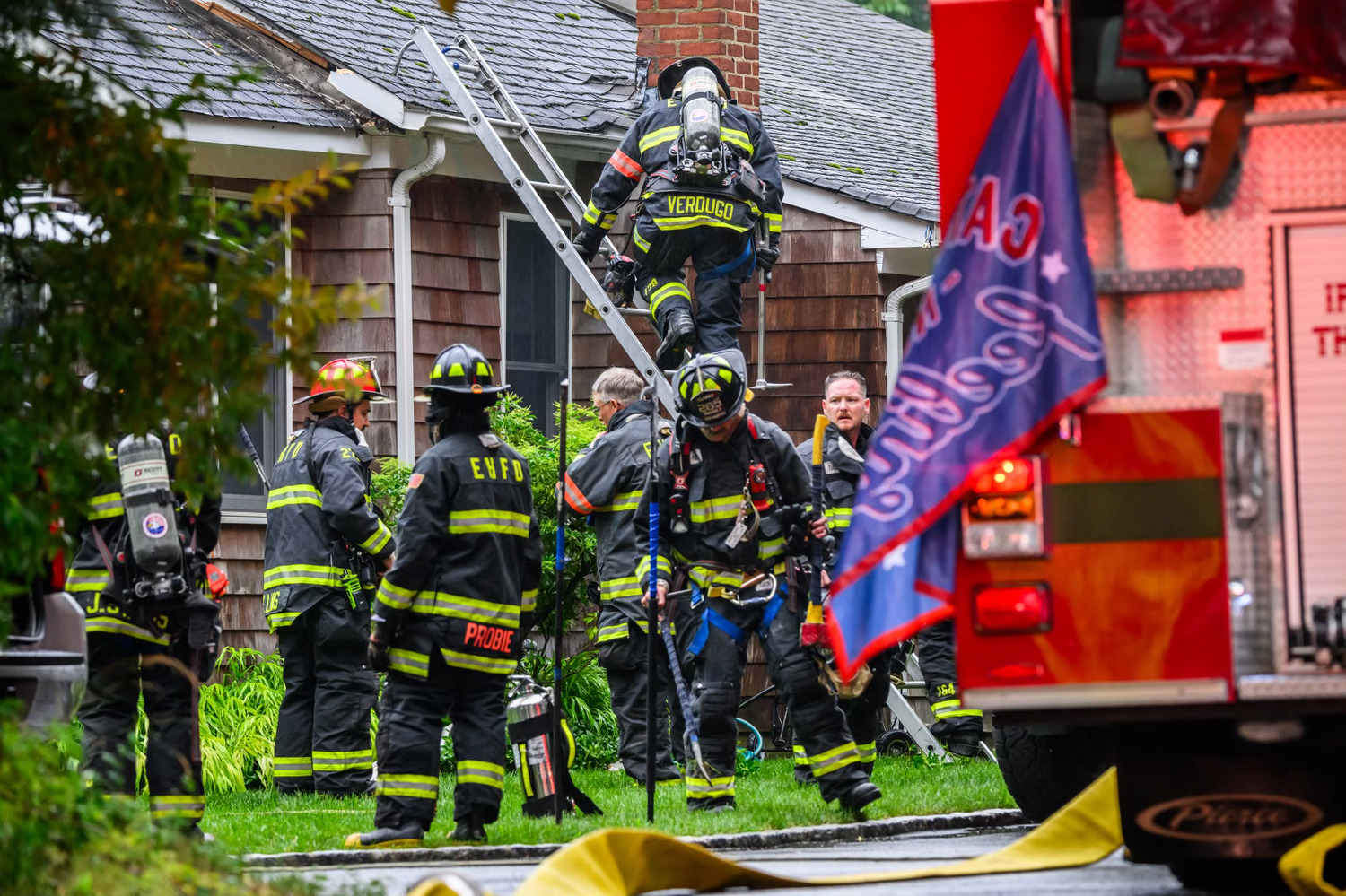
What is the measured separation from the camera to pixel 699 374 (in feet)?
33.2

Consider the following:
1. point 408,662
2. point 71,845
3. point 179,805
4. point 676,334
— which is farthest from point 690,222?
point 71,845

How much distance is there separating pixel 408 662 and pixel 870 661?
2.92m

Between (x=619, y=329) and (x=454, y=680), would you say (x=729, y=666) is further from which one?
(x=619, y=329)

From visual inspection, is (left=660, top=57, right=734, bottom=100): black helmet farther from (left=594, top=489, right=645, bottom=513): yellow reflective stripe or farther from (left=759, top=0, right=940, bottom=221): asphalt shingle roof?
(left=594, top=489, right=645, bottom=513): yellow reflective stripe

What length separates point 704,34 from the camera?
49.6ft

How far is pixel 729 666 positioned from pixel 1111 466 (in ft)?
14.9

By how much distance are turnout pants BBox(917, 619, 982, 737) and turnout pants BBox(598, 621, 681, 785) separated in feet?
5.31

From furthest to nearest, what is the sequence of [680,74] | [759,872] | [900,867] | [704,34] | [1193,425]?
[704,34], [680,74], [900,867], [759,872], [1193,425]

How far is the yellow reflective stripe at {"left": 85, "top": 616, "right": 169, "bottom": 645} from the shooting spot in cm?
938

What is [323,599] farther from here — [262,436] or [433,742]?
[262,436]

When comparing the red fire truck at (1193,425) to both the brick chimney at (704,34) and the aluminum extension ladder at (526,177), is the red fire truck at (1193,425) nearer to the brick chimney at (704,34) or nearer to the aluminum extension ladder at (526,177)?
the aluminum extension ladder at (526,177)

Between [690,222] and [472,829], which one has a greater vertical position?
[690,222]

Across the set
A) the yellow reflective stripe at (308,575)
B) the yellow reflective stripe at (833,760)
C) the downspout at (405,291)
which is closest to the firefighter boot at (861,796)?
the yellow reflective stripe at (833,760)

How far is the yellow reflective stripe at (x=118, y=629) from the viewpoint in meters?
9.38
